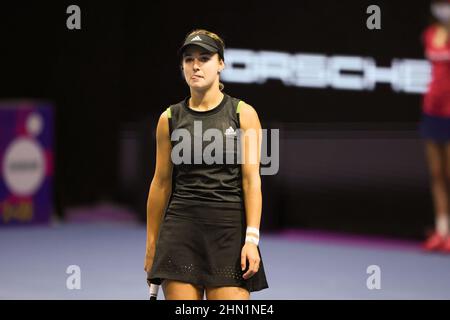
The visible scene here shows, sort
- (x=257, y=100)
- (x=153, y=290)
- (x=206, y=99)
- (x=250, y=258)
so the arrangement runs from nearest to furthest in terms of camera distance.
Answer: (x=250, y=258)
(x=206, y=99)
(x=153, y=290)
(x=257, y=100)

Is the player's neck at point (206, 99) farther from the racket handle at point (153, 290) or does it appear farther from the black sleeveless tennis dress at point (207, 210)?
the racket handle at point (153, 290)

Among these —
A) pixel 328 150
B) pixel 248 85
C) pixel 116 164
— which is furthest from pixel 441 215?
pixel 116 164

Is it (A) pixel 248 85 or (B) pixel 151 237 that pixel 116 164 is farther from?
(B) pixel 151 237

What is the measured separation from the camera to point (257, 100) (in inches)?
386

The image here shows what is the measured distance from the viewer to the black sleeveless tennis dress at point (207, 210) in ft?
13.0

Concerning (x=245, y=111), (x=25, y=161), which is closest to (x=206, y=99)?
(x=245, y=111)

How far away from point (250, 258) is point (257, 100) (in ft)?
19.6

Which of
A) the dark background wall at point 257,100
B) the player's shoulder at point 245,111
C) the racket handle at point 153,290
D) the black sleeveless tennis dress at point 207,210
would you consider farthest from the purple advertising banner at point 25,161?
the player's shoulder at point 245,111

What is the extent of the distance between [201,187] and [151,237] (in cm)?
34

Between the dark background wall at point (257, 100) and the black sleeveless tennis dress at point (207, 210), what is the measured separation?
5.15 m

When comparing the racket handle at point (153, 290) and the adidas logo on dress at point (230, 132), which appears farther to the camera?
the racket handle at point (153, 290)

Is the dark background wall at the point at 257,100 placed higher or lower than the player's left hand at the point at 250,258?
higher

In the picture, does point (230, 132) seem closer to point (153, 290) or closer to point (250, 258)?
point (250, 258)

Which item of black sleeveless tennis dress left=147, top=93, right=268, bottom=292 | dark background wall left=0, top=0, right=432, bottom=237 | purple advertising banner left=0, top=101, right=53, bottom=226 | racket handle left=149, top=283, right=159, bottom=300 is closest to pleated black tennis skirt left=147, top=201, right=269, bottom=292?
black sleeveless tennis dress left=147, top=93, right=268, bottom=292
